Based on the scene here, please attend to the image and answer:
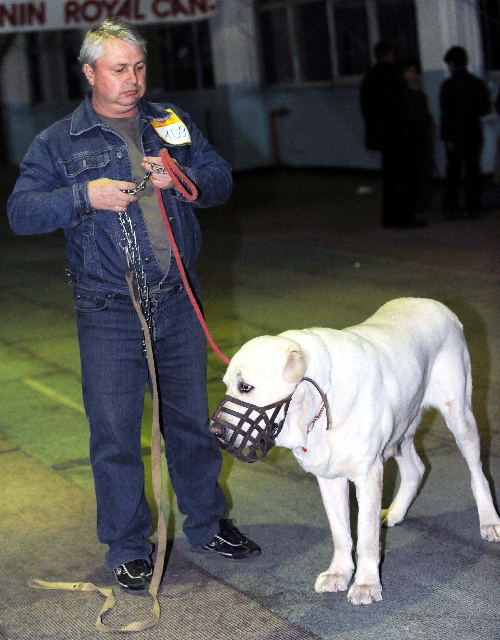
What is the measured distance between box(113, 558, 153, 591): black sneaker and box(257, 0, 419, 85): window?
44.1 ft

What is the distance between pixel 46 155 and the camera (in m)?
3.83

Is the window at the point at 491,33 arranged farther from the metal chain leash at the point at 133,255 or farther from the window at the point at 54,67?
the metal chain leash at the point at 133,255

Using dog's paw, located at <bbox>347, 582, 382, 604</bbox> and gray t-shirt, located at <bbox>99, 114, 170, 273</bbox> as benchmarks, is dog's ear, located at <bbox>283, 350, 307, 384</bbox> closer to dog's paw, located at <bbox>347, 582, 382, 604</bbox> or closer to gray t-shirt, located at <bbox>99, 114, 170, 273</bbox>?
gray t-shirt, located at <bbox>99, 114, 170, 273</bbox>

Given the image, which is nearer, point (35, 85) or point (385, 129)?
point (385, 129)

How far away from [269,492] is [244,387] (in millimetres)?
1605

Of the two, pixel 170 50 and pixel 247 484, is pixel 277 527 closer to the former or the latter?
pixel 247 484

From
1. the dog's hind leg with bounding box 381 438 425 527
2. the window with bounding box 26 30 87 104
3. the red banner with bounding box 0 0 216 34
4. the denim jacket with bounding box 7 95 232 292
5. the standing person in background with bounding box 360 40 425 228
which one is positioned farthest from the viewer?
the window with bounding box 26 30 87 104

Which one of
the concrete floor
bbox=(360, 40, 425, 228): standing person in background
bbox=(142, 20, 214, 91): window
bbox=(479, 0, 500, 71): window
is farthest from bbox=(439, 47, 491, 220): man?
bbox=(142, 20, 214, 91): window

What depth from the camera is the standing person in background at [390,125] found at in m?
11.5

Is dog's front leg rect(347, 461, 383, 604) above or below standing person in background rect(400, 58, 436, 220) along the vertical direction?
below

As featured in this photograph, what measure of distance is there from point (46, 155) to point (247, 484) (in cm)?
204

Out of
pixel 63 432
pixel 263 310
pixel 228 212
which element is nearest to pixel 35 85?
pixel 228 212

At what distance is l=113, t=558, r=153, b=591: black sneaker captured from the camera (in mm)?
3977

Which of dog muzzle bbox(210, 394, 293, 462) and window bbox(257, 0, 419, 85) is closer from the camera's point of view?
dog muzzle bbox(210, 394, 293, 462)
